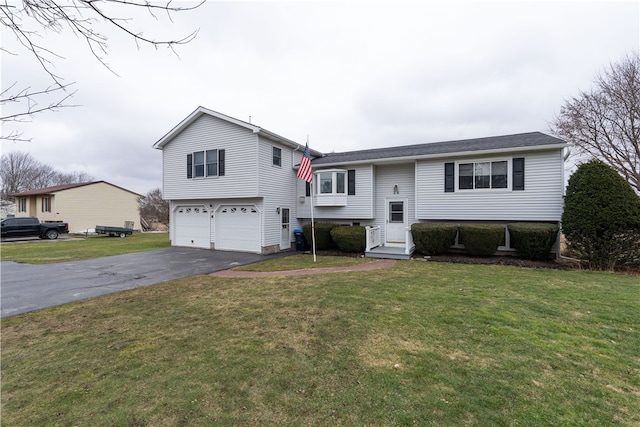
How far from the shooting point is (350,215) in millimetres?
13648

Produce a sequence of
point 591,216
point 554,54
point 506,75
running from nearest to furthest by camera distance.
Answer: point 591,216
point 554,54
point 506,75

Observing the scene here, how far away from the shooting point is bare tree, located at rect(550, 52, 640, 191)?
15.2m

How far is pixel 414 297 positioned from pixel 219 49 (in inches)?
259

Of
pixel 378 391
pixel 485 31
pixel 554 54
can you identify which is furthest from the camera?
pixel 554 54

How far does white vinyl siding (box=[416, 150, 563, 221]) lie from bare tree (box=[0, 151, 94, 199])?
168 feet

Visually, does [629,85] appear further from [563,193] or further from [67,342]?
[67,342]

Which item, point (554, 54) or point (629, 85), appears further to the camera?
point (629, 85)

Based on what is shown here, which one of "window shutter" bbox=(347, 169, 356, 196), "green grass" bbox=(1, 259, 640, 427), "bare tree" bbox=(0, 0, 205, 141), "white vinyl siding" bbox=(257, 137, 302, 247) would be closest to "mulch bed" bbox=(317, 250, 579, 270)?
"green grass" bbox=(1, 259, 640, 427)

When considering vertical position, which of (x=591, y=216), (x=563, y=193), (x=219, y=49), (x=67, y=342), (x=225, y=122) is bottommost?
(x=67, y=342)

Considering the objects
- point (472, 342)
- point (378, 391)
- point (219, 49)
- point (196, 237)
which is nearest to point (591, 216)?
point (472, 342)

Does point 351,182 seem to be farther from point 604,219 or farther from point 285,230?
point 604,219

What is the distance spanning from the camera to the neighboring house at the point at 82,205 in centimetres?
2533

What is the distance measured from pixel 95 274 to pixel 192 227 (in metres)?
6.62

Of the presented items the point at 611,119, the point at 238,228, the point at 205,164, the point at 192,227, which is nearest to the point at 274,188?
the point at 238,228
